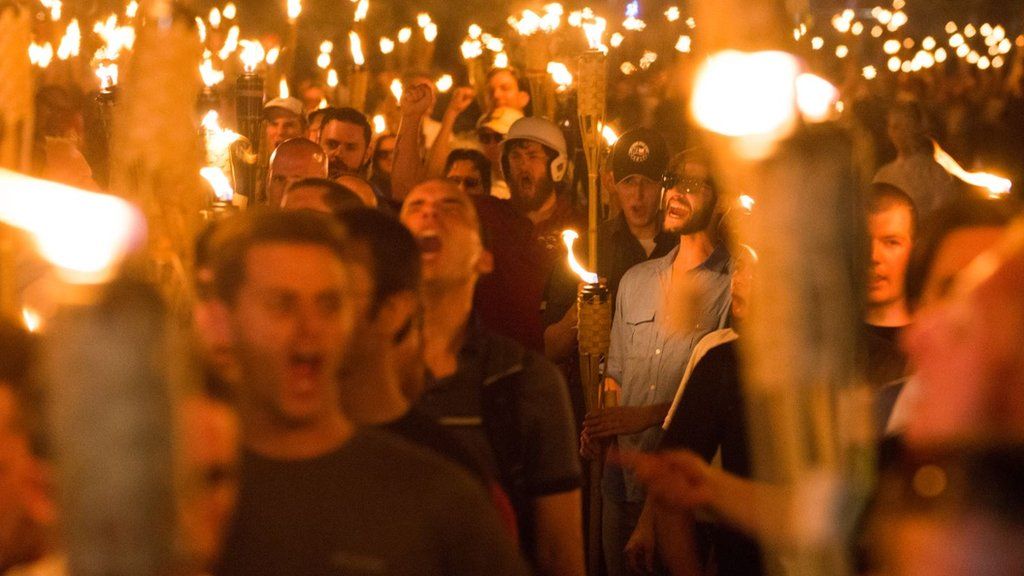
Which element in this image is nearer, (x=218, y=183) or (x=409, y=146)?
(x=218, y=183)

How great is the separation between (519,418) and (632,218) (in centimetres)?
328

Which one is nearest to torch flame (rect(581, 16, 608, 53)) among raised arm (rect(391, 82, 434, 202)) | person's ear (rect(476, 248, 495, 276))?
raised arm (rect(391, 82, 434, 202))

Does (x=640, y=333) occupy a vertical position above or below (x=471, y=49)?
below

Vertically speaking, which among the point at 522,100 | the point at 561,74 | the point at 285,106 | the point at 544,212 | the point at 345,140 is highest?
the point at 561,74

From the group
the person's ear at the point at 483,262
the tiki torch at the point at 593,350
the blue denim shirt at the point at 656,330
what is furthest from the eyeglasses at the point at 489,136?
the person's ear at the point at 483,262

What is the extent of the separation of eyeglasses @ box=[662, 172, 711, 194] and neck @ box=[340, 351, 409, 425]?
277cm

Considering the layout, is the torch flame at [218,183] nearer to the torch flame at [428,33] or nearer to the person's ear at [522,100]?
the person's ear at [522,100]

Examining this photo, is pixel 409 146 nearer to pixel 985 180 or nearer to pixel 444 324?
pixel 985 180

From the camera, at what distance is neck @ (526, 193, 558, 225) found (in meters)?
7.68

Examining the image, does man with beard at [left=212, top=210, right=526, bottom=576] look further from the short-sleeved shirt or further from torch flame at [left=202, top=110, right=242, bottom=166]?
torch flame at [left=202, top=110, right=242, bottom=166]

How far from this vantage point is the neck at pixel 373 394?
10.9 feet

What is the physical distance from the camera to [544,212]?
773 cm

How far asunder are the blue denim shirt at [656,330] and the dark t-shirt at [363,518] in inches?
111

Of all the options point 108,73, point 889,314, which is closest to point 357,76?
point 108,73
